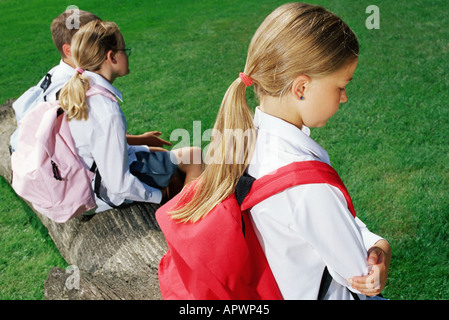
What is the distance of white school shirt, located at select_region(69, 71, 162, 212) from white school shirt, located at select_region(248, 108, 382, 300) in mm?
1423

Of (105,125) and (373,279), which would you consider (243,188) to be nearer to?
(373,279)

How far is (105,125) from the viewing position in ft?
9.95

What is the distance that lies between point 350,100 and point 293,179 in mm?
4455

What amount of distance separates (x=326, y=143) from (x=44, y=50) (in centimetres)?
639

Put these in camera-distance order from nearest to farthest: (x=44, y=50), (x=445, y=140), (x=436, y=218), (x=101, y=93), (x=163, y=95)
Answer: (x=101, y=93) < (x=436, y=218) < (x=445, y=140) < (x=163, y=95) < (x=44, y=50)

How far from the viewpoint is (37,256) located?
3877mm

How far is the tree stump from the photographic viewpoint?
2.57 metres

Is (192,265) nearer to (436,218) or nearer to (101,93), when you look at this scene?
(101,93)

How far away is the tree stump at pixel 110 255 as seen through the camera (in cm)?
257

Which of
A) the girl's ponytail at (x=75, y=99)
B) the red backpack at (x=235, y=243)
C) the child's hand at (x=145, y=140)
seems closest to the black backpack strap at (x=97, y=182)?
the girl's ponytail at (x=75, y=99)

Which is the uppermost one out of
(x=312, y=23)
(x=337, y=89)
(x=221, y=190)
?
(x=312, y=23)

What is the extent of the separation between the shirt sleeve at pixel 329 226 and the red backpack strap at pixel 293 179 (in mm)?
25

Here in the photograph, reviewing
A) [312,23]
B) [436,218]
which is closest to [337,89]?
[312,23]

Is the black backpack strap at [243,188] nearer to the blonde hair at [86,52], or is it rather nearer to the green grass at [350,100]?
the blonde hair at [86,52]
